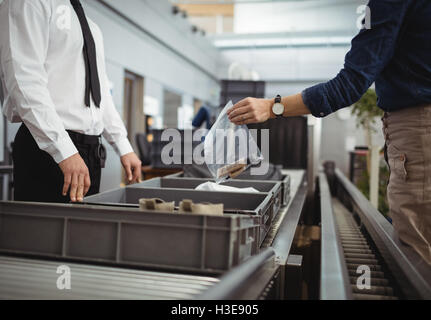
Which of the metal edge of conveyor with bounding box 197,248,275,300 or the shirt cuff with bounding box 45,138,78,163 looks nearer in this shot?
the metal edge of conveyor with bounding box 197,248,275,300

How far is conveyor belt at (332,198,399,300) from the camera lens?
3.27ft

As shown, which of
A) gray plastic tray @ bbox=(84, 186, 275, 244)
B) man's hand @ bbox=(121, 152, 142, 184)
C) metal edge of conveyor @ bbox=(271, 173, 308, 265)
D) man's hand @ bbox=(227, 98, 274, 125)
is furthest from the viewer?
man's hand @ bbox=(121, 152, 142, 184)

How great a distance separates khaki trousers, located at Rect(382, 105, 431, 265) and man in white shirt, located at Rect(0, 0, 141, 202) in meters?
0.87

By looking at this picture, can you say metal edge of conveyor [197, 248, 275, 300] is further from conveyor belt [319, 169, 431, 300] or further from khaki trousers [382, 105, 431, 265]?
khaki trousers [382, 105, 431, 265]

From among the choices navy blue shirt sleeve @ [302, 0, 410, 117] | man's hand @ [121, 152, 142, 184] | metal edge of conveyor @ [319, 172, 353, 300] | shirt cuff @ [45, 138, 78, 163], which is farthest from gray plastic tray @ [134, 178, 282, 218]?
navy blue shirt sleeve @ [302, 0, 410, 117]

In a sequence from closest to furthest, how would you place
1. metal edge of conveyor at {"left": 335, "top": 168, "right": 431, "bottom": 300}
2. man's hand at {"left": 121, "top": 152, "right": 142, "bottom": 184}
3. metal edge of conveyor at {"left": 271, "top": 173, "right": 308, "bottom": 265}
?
metal edge of conveyor at {"left": 335, "top": 168, "right": 431, "bottom": 300} < metal edge of conveyor at {"left": 271, "top": 173, "right": 308, "bottom": 265} < man's hand at {"left": 121, "top": 152, "right": 142, "bottom": 184}

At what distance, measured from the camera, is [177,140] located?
4004 mm

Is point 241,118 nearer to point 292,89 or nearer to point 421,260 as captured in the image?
point 421,260

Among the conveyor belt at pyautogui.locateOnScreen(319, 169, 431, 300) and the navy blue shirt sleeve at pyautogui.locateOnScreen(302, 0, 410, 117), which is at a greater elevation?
Result: the navy blue shirt sleeve at pyautogui.locateOnScreen(302, 0, 410, 117)

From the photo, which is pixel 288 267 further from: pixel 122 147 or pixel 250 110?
pixel 122 147

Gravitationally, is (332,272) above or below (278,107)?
below

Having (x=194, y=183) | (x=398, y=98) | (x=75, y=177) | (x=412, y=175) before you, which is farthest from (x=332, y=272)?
(x=194, y=183)

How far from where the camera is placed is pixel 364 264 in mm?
1284

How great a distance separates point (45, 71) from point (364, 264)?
1203mm
